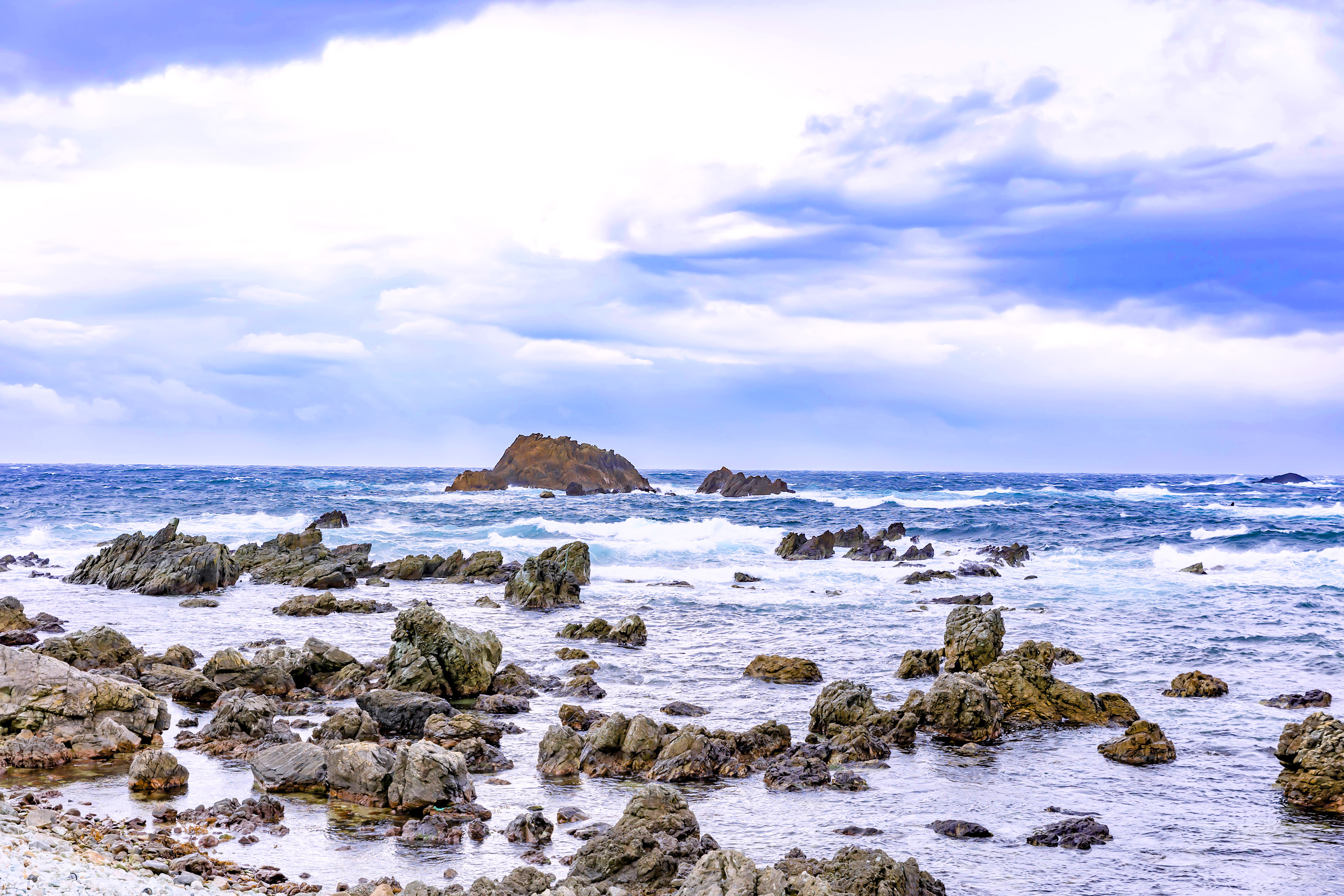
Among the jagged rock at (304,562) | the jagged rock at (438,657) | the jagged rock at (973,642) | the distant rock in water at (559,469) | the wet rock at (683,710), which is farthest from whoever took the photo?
the distant rock in water at (559,469)

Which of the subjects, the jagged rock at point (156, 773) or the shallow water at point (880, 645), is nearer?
the shallow water at point (880, 645)

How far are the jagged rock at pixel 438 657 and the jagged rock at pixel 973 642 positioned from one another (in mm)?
10429

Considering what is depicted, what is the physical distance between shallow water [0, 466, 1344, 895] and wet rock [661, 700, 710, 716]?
0.36 meters

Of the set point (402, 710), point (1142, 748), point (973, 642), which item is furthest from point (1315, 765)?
point (402, 710)

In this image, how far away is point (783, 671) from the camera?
68.3 feet

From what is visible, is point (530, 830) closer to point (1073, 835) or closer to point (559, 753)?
point (559, 753)

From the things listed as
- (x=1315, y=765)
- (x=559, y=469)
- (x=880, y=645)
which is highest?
(x=559, y=469)

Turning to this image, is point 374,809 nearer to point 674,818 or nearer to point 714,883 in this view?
point 674,818

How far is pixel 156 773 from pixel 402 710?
13.9 feet

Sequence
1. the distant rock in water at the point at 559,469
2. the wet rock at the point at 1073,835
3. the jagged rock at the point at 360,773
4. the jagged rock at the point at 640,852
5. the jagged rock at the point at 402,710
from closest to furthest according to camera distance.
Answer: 1. the jagged rock at the point at 640,852
2. the wet rock at the point at 1073,835
3. the jagged rock at the point at 360,773
4. the jagged rock at the point at 402,710
5. the distant rock in water at the point at 559,469

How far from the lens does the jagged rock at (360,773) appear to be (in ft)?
41.2

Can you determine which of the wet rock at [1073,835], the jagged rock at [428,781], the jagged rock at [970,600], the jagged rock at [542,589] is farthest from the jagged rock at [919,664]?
the jagged rock at [542,589]

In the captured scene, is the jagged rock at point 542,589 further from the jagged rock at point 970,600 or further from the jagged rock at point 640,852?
the jagged rock at point 640,852

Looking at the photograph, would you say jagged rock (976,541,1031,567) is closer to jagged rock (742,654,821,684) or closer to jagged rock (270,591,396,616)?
jagged rock (742,654,821,684)
